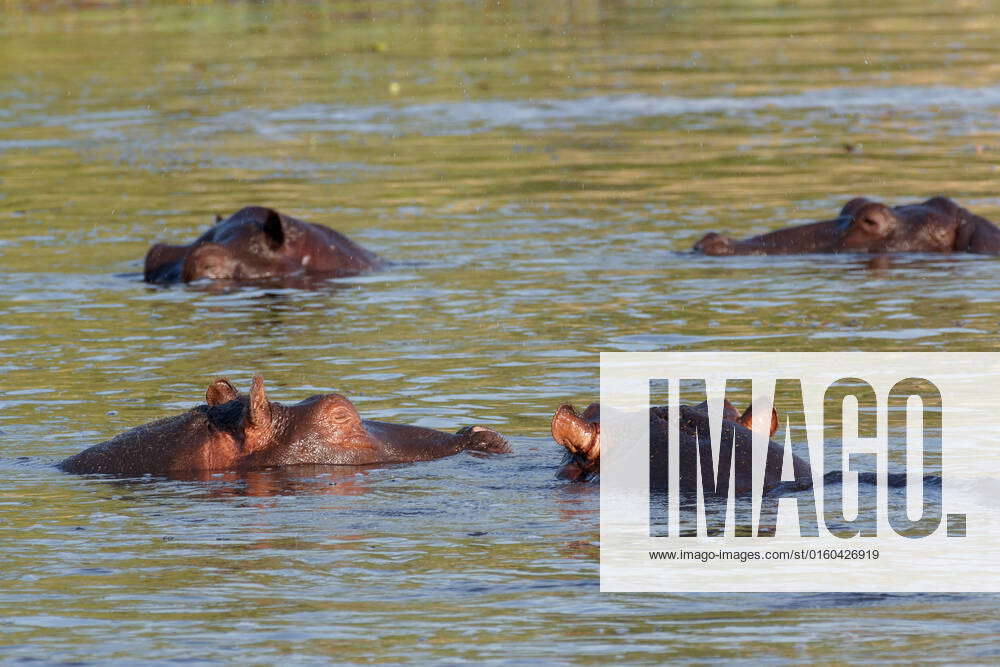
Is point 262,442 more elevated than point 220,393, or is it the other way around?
point 220,393

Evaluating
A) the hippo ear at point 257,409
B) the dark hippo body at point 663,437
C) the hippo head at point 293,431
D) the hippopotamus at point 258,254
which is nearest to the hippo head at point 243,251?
the hippopotamus at point 258,254

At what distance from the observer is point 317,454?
957 cm

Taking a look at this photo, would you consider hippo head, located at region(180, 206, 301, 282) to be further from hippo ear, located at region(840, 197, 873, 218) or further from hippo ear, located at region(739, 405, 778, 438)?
hippo ear, located at region(739, 405, 778, 438)

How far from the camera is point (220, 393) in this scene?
968 centimetres

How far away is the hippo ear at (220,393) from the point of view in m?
9.66

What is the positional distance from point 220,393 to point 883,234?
28.0 ft

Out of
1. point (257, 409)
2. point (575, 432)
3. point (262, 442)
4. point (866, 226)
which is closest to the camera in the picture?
point (575, 432)

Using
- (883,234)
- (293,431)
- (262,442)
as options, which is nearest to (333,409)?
(293,431)

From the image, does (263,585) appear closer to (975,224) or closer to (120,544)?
(120,544)

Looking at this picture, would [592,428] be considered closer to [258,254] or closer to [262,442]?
[262,442]

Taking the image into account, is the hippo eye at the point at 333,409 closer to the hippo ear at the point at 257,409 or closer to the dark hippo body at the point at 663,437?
the hippo ear at the point at 257,409

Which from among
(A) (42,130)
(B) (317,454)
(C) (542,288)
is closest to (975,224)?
(C) (542,288)

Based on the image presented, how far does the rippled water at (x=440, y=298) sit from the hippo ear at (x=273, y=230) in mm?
597

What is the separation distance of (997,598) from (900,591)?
34cm
